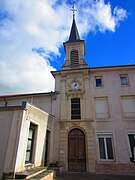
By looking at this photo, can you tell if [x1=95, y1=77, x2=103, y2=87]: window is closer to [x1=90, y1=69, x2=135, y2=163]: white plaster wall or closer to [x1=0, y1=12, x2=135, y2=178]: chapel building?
[x1=0, y1=12, x2=135, y2=178]: chapel building

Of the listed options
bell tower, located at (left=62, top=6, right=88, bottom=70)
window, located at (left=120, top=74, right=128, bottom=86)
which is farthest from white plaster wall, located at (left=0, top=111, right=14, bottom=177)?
window, located at (left=120, top=74, right=128, bottom=86)

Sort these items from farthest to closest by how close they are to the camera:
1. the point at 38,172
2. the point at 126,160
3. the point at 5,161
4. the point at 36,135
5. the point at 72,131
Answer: the point at 72,131 < the point at 126,160 < the point at 36,135 < the point at 38,172 < the point at 5,161

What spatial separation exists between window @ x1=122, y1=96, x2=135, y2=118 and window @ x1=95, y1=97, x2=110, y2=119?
149cm

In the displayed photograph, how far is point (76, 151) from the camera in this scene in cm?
1112

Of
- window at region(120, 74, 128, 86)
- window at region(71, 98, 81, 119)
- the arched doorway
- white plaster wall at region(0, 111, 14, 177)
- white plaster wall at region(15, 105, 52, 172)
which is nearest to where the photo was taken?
white plaster wall at region(0, 111, 14, 177)

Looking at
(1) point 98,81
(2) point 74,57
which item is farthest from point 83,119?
(2) point 74,57

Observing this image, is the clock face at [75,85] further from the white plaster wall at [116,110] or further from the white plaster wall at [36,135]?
the white plaster wall at [36,135]

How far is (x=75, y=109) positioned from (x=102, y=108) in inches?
96.0

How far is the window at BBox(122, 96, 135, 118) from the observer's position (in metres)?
11.7

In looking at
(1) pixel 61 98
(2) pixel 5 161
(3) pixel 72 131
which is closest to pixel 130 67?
(1) pixel 61 98

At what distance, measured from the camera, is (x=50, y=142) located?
11.0m

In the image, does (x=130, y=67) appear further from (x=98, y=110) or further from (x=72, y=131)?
(x=72, y=131)

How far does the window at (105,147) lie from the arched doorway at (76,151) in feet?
4.42

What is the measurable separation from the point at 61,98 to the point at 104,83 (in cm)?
437
